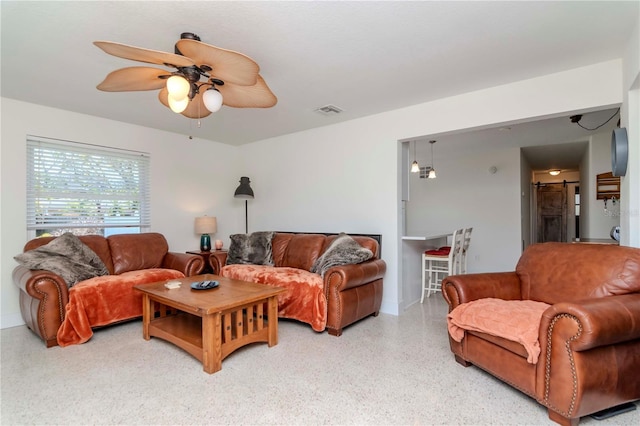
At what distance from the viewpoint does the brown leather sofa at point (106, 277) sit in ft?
8.80

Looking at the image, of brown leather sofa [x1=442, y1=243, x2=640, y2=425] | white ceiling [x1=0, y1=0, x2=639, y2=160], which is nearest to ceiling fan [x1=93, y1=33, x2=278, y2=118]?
white ceiling [x1=0, y1=0, x2=639, y2=160]

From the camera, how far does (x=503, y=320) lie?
6.39 ft

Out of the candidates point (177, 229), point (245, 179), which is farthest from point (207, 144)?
point (177, 229)

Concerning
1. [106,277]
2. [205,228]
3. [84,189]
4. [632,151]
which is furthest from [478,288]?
[84,189]

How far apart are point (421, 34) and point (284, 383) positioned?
2.49 m

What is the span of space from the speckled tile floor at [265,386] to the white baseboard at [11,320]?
460mm

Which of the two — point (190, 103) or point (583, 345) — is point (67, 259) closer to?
point (190, 103)

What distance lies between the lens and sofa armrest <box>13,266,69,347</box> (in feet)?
8.75

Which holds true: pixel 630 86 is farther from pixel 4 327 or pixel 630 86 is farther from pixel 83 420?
pixel 4 327

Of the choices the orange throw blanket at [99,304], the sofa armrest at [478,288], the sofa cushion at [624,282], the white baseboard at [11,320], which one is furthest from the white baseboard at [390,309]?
the white baseboard at [11,320]

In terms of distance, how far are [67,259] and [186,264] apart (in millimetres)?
1096

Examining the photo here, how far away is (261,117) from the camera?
3.94 meters

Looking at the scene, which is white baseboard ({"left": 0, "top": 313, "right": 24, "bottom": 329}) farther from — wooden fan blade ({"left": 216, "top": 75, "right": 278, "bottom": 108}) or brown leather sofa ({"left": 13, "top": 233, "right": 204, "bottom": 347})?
wooden fan blade ({"left": 216, "top": 75, "right": 278, "bottom": 108})

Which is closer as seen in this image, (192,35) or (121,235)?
(192,35)
